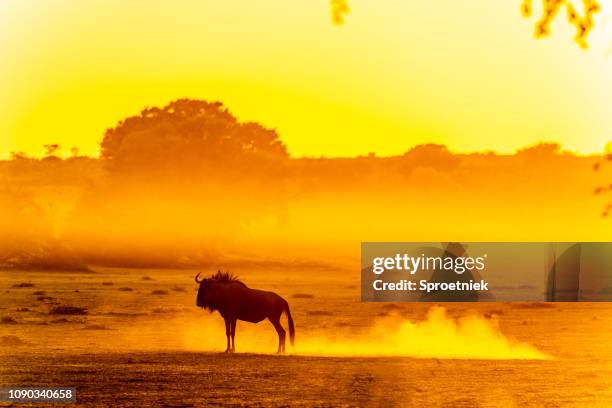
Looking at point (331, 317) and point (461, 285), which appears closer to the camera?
point (331, 317)

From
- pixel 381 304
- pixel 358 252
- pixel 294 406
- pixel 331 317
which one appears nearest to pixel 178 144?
pixel 358 252

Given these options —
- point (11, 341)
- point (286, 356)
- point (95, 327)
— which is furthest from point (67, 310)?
point (286, 356)

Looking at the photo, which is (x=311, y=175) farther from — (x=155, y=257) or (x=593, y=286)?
(x=593, y=286)

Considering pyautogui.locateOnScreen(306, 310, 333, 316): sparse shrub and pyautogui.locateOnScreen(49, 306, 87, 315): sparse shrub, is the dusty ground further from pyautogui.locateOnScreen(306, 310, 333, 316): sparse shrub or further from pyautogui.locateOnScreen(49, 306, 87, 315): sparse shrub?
pyautogui.locateOnScreen(49, 306, 87, 315): sparse shrub

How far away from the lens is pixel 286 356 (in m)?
24.1

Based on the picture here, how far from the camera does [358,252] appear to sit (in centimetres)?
6069

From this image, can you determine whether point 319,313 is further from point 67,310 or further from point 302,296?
point 302,296

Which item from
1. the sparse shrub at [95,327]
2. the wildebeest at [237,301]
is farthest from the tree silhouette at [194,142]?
the wildebeest at [237,301]

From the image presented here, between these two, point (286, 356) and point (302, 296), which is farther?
point (302, 296)

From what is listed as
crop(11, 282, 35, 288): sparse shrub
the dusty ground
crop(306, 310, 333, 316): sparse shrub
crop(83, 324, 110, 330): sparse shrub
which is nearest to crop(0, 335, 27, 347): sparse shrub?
the dusty ground

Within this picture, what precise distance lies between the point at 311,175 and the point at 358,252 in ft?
20.7

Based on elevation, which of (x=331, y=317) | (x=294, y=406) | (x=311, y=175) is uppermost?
(x=311, y=175)

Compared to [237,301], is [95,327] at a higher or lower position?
lower

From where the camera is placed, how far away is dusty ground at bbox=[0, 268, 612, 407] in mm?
18828
